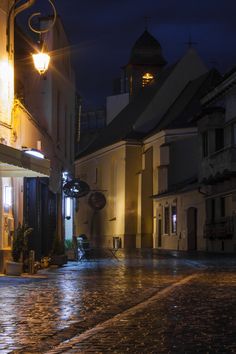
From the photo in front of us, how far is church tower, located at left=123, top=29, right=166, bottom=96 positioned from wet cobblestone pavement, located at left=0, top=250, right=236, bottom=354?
61280 millimetres

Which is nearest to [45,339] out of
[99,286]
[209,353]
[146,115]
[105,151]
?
[209,353]

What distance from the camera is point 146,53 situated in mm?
79625

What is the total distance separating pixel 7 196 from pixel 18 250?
1.44m

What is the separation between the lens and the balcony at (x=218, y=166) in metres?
40.5

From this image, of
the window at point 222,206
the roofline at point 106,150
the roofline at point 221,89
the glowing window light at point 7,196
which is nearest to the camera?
the glowing window light at point 7,196

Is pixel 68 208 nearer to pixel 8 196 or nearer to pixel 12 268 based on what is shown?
pixel 8 196

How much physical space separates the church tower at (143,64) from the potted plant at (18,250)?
6019 centimetres

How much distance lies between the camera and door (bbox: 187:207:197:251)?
166 feet

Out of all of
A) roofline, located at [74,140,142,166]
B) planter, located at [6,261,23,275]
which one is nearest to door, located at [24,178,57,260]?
planter, located at [6,261,23,275]

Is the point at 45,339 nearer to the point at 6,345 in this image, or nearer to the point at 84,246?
the point at 6,345

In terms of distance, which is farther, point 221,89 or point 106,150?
point 106,150

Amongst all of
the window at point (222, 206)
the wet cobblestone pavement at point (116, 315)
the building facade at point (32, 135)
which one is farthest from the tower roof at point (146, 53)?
the wet cobblestone pavement at point (116, 315)

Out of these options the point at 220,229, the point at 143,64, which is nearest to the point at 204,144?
the point at 220,229

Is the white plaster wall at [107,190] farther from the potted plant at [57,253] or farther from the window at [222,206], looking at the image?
the potted plant at [57,253]
